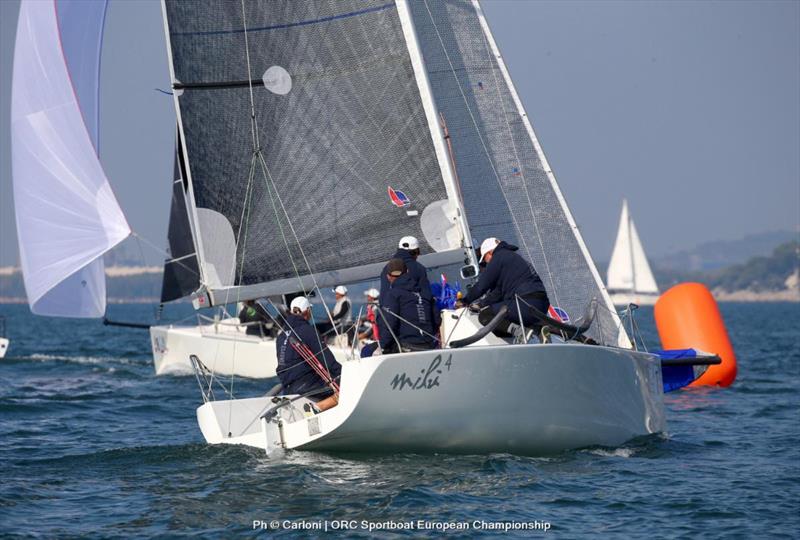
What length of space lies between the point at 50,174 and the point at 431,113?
5951 millimetres

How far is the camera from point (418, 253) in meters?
10.4

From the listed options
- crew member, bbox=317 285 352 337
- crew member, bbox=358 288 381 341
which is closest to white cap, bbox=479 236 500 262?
crew member, bbox=358 288 381 341

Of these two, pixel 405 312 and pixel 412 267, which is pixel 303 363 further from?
pixel 412 267

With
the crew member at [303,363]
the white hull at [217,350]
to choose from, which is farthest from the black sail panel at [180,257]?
the crew member at [303,363]

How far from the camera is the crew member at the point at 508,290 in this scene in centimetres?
990

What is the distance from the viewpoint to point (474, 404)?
9.04 metres

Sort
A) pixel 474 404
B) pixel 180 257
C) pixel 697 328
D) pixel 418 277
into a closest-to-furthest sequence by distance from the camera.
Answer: pixel 474 404 < pixel 418 277 < pixel 697 328 < pixel 180 257

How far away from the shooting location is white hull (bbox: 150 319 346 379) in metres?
19.6

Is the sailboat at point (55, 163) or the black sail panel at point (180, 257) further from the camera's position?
the black sail panel at point (180, 257)

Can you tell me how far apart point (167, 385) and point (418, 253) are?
918 cm

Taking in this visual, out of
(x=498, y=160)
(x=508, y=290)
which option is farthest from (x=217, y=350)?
(x=508, y=290)

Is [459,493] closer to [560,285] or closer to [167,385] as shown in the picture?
[560,285]

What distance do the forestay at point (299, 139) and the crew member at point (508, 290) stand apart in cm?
125

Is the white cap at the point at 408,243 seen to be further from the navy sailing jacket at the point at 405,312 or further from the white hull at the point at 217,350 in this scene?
the white hull at the point at 217,350
